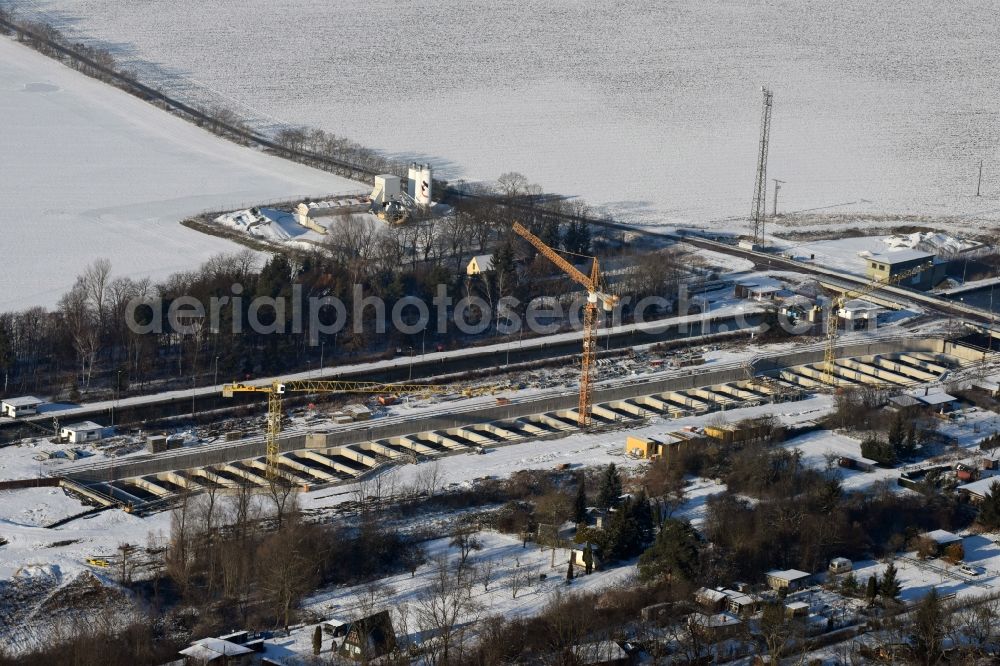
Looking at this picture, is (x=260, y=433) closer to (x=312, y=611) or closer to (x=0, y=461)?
(x=0, y=461)

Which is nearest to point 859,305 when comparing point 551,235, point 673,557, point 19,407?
point 551,235

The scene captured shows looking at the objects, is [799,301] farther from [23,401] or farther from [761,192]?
[23,401]

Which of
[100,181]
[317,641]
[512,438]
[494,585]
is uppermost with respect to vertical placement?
[100,181]

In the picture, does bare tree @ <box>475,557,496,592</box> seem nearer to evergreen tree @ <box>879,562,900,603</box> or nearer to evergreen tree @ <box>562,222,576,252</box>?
evergreen tree @ <box>879,562,900,603</box>

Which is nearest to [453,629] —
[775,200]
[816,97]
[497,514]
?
[497,514]

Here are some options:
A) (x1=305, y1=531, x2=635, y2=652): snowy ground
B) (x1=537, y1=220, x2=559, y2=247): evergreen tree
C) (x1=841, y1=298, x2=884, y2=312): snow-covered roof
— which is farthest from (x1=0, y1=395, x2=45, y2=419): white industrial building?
(x1=841, y1=298, x2=884, y2=312): snow-covered roof

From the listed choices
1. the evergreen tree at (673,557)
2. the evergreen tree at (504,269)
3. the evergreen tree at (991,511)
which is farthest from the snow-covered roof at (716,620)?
the evergreen tree at (504,269)

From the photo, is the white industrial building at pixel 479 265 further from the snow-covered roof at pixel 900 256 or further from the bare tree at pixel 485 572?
the bare tree at pixel 485 572
